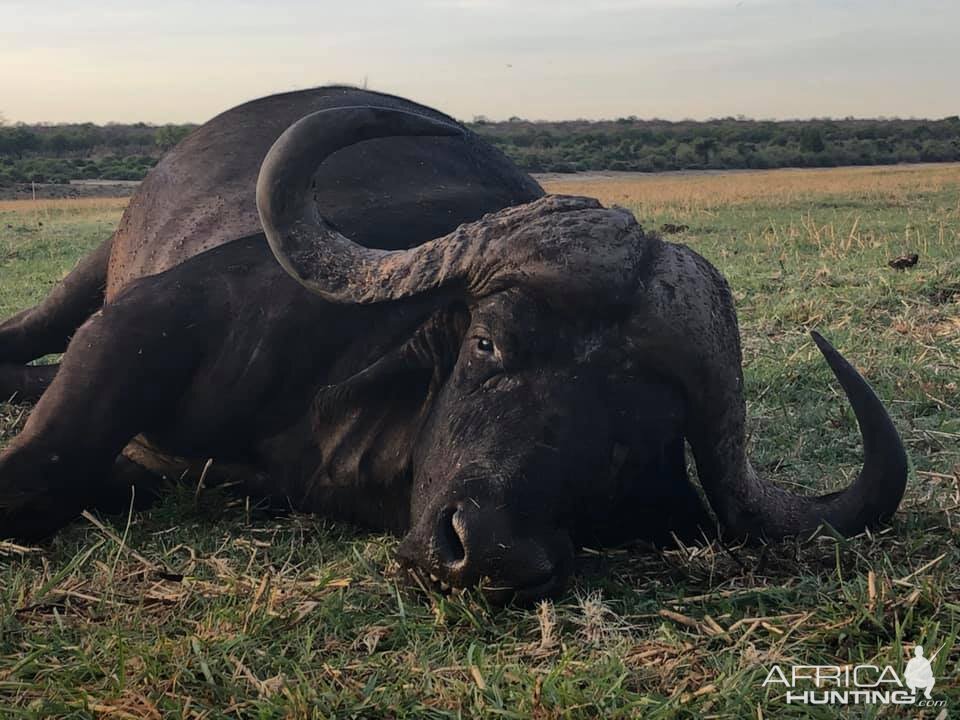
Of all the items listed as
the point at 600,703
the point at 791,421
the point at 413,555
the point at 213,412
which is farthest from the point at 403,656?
the point at 791,421

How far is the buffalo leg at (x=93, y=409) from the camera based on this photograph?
303cm

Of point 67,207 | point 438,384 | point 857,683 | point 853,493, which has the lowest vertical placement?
point 67,207

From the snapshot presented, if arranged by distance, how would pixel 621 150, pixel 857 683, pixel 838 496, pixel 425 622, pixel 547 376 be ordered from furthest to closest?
pixel 621 150 < pixel 838 496 < pixel 547 376 < pixel 425 622 < pixel 857 683

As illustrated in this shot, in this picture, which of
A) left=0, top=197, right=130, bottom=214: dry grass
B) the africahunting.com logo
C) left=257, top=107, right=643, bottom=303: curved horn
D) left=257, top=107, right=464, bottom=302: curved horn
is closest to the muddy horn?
left=257, top=107, right=643, bottom=303: curved horn

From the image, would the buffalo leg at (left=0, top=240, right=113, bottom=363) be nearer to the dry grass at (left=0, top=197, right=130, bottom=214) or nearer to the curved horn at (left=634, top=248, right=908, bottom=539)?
the curved horn at (left=634, top=248, right=908, bottom=539)

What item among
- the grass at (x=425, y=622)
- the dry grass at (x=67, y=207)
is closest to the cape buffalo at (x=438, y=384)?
the grass at (x=425, y=622)

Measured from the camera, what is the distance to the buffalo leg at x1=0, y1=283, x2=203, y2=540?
119 inches

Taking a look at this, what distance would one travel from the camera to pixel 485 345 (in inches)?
105

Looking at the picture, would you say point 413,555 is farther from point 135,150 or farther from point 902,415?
point 135,150

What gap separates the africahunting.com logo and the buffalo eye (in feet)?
3.31

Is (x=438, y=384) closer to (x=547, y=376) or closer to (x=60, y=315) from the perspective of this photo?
(x=547, y=376)

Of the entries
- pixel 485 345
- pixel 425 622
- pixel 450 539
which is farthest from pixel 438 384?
pixel 425 622

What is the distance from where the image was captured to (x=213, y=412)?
3.20 metres

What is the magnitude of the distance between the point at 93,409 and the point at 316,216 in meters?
0.88
